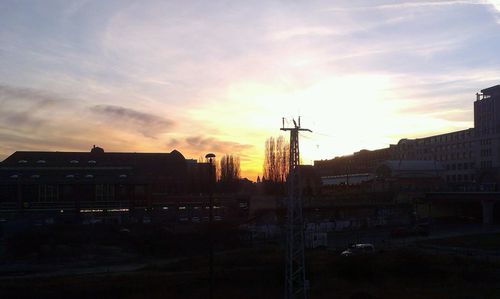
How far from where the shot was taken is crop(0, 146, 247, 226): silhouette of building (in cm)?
7475

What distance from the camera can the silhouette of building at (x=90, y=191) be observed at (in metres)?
74.8

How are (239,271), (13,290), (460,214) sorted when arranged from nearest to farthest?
(13,290), (239,271), (460,214)

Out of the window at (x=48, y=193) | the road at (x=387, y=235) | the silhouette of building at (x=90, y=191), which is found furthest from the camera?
the window at (x=48, y=193)

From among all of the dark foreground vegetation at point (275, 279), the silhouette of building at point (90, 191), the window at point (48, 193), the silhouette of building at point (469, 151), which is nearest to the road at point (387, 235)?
the dark foreground vegetation at point (275, 279)

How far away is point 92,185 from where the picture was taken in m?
78.8

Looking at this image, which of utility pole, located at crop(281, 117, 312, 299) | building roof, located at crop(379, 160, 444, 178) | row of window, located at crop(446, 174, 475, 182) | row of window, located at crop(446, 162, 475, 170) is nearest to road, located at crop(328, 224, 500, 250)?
building roof, located at crop(379, 160, 444, 178)

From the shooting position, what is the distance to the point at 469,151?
394ft

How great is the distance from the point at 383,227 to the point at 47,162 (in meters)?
54.2

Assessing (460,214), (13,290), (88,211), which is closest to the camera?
(13,290)

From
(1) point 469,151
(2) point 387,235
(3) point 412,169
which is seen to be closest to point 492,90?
(1) point 469,151

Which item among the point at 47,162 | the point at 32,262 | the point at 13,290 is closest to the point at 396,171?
the point at 47,162

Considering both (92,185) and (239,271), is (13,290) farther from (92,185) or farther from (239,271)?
(92,185)

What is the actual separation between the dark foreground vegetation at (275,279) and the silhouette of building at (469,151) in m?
57.3

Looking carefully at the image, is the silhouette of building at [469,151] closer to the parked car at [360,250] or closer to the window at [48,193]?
the parked car at [360,250]
